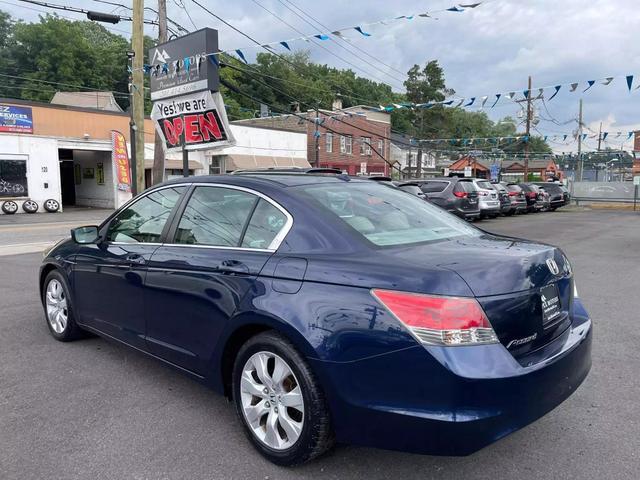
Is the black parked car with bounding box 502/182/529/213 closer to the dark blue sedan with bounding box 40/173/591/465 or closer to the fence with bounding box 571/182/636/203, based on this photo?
the fence with bounding box 571/182/636/203

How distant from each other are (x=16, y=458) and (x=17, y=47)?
61.9 metres

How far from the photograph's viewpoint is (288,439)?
108 inches

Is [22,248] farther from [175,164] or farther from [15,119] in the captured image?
[175,164]

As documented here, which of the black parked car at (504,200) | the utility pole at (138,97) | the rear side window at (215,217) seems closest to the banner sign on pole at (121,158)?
the utility pole at (138,97)

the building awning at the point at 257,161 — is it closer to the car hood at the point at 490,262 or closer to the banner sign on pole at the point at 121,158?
the banner sign on pole at the point at 121,158

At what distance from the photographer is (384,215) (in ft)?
10.9

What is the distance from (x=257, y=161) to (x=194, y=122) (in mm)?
22599

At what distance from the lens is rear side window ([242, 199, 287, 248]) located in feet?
9.92

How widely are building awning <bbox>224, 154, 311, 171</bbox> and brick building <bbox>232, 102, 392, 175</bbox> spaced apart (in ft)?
9.69

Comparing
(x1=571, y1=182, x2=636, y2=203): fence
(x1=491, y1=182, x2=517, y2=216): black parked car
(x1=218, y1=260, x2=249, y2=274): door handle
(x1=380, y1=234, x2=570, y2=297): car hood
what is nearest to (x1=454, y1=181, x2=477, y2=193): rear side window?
(x1=491, y1=182, x2=517, y2=216): black parked car

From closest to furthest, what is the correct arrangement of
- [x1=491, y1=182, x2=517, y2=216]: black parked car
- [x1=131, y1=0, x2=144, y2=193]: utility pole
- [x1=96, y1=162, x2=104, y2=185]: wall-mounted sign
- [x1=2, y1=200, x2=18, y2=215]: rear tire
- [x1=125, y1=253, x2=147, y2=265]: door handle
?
[x1=125, y1=253, x2=147, y2=265]: door handle < [x1=131, y1=0, x2=144, y2=193]: utility pole < [x1=491, y1=182, x2=517, y2=216]: black parked car < [x1=2, y1=200, x2=18, y2=215]: rear tire < [x1=96, y1=162, x2=104, y2=185]: wall-mounted sign

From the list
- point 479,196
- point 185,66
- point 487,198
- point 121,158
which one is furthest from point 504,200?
point 121,158

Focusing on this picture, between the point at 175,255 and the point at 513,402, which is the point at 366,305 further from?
the point at 175,255

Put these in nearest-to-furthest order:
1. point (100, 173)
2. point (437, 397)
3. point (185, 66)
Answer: point (437, 397) → point (185, 66) → point (100, 173)
